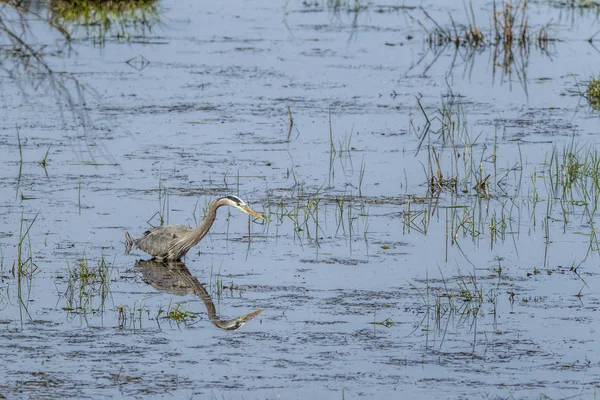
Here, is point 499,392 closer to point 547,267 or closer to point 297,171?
point 547,267

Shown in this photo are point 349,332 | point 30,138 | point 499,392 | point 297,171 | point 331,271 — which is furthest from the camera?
point 30,138

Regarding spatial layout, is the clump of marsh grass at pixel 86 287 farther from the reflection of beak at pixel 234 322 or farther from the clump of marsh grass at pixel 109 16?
the clump of marsh grass at pixel 109 16

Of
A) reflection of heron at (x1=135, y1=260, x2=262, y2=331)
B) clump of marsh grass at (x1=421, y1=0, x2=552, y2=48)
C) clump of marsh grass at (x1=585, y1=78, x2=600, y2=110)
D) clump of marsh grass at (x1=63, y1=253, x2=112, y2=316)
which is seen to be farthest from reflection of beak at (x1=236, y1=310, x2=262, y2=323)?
clump of marsh grass at (x1=421, y1=0, x2=552, y2=48)

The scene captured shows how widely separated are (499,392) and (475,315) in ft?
4.17

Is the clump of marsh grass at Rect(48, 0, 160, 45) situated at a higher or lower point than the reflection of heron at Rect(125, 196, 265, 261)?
higher

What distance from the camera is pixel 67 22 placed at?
18406 millimetres

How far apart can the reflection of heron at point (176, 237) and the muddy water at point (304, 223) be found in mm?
148

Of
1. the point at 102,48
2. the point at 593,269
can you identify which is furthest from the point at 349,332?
the point at 102,48

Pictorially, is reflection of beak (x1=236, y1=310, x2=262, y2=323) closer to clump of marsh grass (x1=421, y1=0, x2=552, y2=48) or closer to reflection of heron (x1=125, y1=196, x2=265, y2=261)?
reflection of heron (x1=125, y1=196, x2=265, y2=261)

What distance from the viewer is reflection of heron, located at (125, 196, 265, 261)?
8.84m

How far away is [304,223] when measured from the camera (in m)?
9.62

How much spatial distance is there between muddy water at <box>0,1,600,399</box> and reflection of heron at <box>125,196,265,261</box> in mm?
148

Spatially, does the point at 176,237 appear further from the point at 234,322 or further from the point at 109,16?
the point at 109,16

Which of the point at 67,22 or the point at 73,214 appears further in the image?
the point at 67,22
